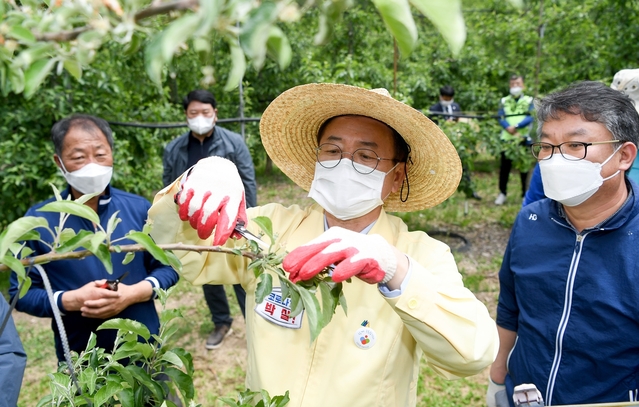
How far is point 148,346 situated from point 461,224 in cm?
540

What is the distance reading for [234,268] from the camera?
1.63 m

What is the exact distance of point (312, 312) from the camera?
3.28 feet

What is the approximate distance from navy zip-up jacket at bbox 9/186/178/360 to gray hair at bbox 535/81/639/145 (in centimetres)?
180

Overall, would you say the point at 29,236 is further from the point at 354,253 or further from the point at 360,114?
the point at 360,114

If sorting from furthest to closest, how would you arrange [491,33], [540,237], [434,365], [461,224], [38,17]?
[491,33], [461,224], [540,237], [434,365], [38,17]

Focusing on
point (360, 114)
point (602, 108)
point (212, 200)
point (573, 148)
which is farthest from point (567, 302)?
point (212, 200)

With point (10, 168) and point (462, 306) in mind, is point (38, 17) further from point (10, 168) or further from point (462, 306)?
point (10, 168)

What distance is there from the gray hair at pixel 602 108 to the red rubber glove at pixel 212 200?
1.13 metres

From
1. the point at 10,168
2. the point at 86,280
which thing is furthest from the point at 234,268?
the point at 10,168

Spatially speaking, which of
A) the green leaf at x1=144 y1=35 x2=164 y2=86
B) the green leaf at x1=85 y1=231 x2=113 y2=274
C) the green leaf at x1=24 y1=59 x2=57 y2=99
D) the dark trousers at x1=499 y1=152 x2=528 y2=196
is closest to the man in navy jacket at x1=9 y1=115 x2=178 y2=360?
the green leaf at x1=85 y1=231 x2=113 y2=274

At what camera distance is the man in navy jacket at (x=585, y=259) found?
1.55m

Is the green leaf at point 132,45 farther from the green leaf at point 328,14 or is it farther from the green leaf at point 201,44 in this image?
the green leaf at point 328,14

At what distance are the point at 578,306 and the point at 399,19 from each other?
1449 mm

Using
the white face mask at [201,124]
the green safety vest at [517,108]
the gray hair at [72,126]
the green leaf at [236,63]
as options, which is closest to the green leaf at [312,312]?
the green leaf at [236,63]
